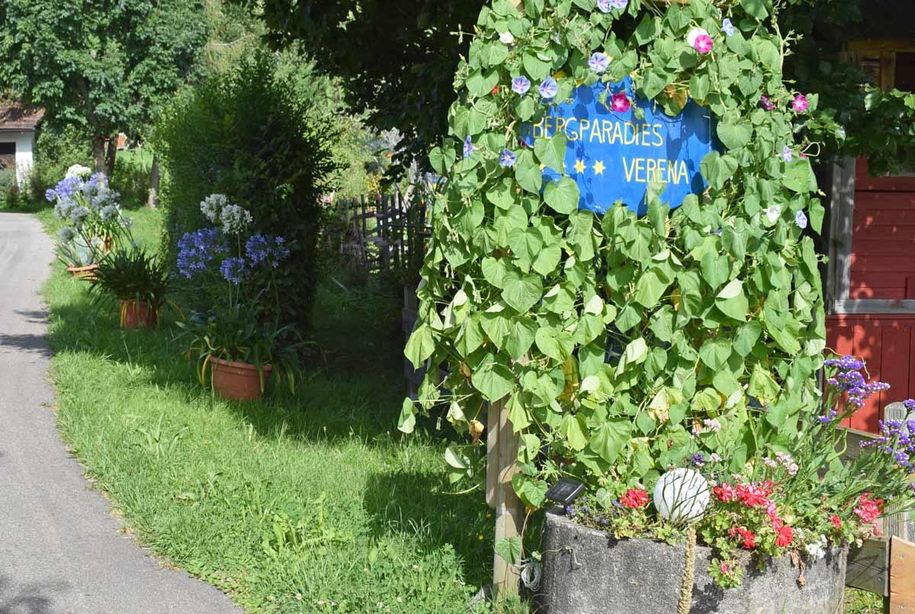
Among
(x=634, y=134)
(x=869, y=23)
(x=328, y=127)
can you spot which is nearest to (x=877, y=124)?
(x=869, y=23)

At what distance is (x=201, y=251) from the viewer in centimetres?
916

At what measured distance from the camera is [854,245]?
7.89m

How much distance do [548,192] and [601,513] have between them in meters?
1.17

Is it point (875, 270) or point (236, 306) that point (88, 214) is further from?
point (875, 270)

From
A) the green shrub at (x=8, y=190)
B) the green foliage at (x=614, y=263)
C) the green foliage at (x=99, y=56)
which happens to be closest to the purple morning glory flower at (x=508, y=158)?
the green foliage at (x=614, y=263)

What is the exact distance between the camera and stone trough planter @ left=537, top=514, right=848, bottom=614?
3.63 metres

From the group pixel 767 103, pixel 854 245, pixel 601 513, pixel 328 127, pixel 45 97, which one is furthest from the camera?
pixel 45 97

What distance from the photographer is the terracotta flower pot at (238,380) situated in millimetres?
8055

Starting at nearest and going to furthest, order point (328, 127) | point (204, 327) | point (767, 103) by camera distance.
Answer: point (767, 103) → point (204, 327) → point (328, 127)

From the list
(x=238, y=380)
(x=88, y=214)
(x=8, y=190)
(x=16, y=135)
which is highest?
(x=16, y=135)

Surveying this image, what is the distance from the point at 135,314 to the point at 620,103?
8332mm

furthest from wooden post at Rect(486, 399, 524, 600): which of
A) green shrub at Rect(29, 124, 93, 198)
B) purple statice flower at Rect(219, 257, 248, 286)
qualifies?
green shrub at Rect(29, 124, 93, 198)

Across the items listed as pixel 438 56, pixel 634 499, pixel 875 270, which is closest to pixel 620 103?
pixel 634 499

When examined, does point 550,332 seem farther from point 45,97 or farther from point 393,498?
point 45,97
